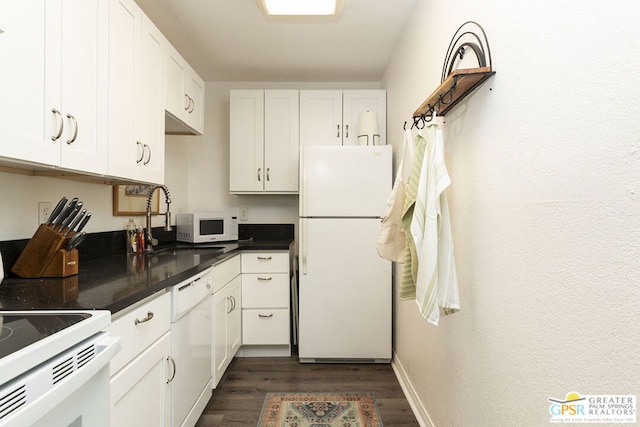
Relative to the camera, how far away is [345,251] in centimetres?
246

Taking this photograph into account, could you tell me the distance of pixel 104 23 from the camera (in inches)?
53.9

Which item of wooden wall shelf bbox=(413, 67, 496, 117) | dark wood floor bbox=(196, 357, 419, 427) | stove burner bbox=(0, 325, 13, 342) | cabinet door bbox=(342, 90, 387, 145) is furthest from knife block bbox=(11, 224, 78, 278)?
cabinet door bbox=(342, 90, 387, 145)

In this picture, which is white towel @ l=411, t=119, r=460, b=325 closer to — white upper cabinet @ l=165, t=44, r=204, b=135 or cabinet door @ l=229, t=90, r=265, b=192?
white upper cabinet @ l=165, t=44, r=204, b=135

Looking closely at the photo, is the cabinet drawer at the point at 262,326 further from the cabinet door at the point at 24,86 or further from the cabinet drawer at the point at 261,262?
the cabinet door at the point at 24,86

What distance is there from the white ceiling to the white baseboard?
2422 millimetres

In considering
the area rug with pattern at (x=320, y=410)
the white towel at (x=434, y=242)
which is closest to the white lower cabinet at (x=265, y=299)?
the area rug with pattern at (x=320, y=410)

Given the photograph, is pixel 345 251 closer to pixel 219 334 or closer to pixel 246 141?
pixel 219 334

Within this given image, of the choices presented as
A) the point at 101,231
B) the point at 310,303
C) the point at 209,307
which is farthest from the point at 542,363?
the point at 101,231

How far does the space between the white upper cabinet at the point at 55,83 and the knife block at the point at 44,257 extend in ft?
1.07

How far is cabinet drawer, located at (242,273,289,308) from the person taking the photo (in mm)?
2572

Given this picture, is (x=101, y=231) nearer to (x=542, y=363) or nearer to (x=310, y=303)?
(x=310, y=303)

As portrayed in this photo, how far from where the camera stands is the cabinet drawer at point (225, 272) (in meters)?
1.97

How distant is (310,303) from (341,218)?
711 mm

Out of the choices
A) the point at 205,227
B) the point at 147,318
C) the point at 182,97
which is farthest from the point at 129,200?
the point at 147,318
